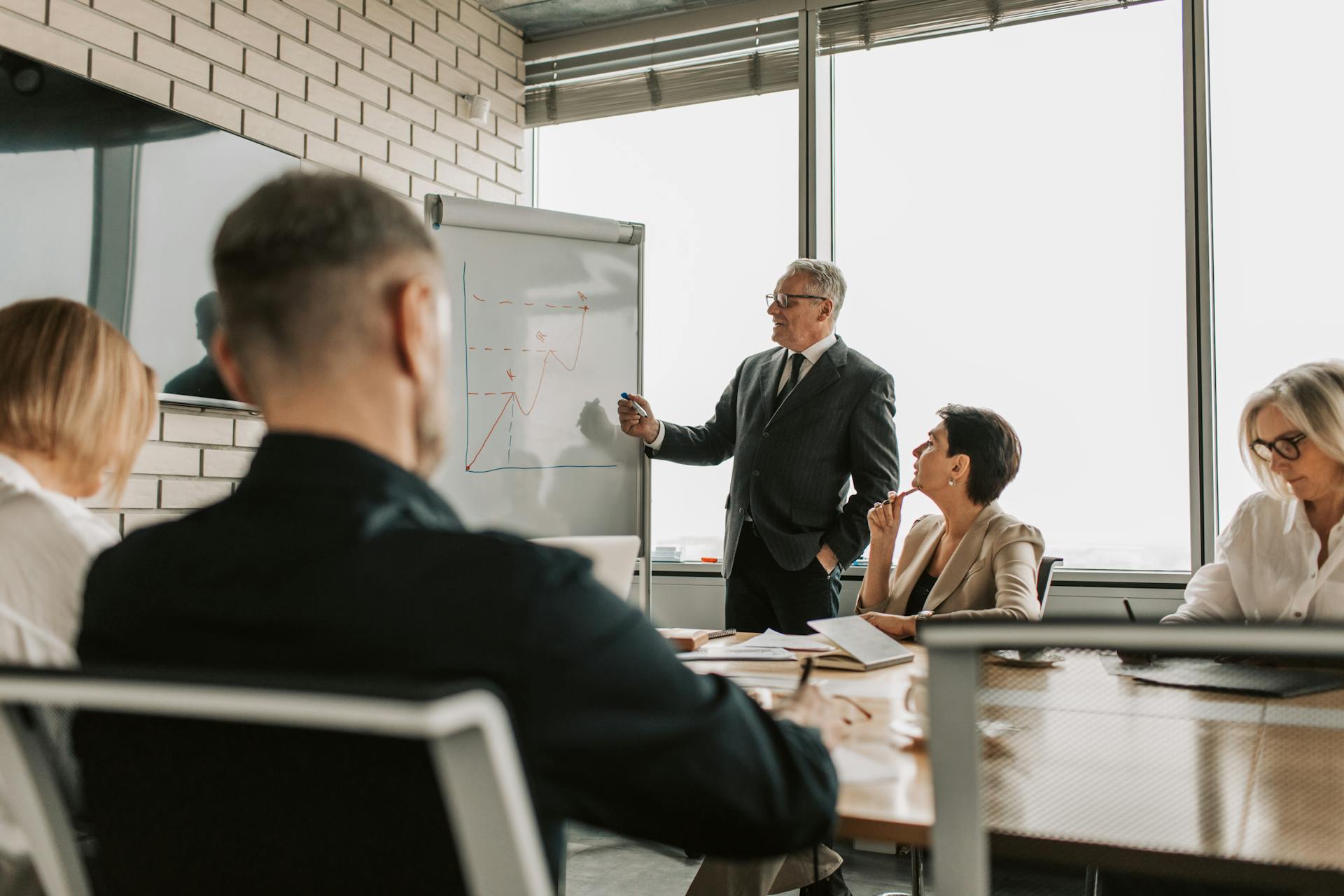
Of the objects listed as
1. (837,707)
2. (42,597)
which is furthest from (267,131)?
(837,707)

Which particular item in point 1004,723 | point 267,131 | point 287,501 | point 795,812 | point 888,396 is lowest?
point 795,812

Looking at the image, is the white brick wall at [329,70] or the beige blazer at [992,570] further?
the white brick wall at [329,70]

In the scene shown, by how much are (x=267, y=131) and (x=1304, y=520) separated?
307cm

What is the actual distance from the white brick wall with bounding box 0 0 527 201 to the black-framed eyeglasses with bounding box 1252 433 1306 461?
2876 millimetres

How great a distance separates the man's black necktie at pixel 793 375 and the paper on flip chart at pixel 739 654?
1.47 meters

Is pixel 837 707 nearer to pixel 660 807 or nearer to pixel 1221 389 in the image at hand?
pixel 660 807

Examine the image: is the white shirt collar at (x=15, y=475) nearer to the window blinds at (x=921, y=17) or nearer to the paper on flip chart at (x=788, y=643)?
the paper on flip chart at (x=788, y=643)

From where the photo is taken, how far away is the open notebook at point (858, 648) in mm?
1861

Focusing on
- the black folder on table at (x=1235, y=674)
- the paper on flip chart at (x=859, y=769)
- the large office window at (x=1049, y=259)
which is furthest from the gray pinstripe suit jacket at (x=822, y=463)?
the black folder on table at (x=1235, y=674)

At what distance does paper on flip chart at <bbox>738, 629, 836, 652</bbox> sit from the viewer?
2096mm

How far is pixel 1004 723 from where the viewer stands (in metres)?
0.56

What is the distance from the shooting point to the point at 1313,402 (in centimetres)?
205

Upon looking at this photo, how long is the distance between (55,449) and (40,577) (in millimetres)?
273

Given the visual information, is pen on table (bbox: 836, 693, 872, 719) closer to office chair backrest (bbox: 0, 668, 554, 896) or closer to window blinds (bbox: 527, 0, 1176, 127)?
office chair backrest (bbox: 0, 668, 554, 896)
